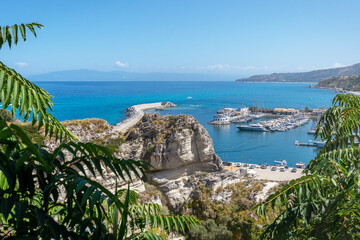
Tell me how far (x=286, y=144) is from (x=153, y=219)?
124ft

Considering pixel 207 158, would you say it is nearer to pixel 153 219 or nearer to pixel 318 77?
pixel 153 219

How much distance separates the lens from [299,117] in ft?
177

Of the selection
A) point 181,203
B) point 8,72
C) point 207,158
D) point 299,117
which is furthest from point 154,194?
point 299,117

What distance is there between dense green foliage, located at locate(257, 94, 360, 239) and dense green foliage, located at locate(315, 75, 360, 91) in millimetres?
103695

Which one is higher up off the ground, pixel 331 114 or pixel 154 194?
pixel 331 114

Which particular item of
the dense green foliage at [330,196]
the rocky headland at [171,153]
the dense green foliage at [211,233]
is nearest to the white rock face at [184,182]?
the rocky headland at [171,153]

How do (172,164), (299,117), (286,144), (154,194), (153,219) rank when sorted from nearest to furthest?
(153,219) → (154,194) → (172,164) → (286,144) → (299,117)

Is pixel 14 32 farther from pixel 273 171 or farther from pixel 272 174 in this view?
pixel 273 171

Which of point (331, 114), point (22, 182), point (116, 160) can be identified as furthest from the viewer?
point (331, 114)

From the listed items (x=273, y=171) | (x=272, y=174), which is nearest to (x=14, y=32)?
(x=272, y=174)

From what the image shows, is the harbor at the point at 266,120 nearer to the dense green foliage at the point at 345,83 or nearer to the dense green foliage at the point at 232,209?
the dense green foliage at the point at 232,209

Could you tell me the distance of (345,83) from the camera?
371 feet

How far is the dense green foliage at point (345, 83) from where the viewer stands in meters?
98.5

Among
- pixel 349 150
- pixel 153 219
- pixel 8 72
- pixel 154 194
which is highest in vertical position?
pixel 8 72
